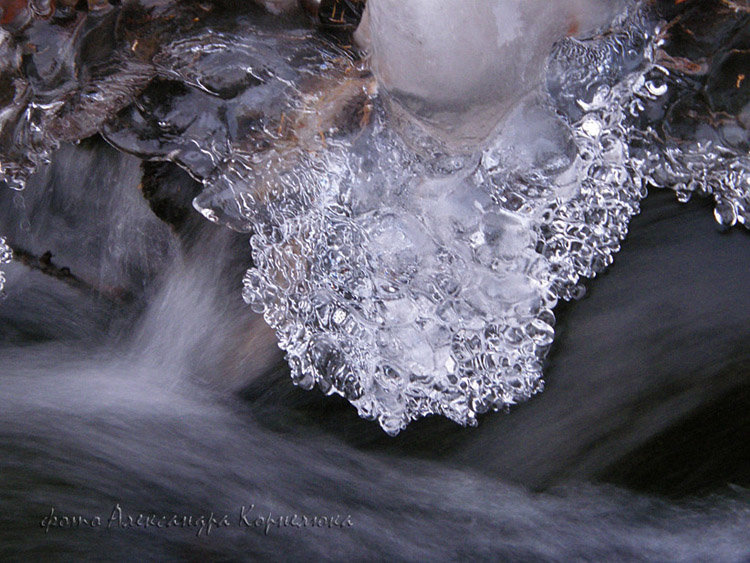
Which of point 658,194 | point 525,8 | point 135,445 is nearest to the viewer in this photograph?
point 525,8

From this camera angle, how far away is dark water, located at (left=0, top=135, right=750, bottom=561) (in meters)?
0.92

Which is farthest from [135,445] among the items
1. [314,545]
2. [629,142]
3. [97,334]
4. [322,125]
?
[629,142]

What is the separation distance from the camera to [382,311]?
3.15ft

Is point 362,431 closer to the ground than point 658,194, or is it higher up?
closer to the ground

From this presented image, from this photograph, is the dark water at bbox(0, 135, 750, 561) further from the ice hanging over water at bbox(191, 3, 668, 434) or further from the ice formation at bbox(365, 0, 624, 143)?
the ice formation at bbox(365, 0, 624, 143)

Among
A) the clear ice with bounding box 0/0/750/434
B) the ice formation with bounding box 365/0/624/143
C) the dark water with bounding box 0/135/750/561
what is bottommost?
the dark water with bounding box 0/135/750/561

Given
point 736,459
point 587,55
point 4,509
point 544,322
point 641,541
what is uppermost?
point 587,55

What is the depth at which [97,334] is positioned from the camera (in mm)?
1101

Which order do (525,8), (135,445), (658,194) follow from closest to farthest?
(525,8) < (658,194) < (135,445)

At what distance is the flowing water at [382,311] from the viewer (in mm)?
906

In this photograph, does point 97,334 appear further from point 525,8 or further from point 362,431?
point 525,8

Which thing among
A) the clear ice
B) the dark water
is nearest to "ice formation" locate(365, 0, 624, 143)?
the clear ice

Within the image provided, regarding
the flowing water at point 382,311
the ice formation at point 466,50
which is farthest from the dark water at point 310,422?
the ice formation at point 466,50

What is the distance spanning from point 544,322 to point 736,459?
0.32 meters
